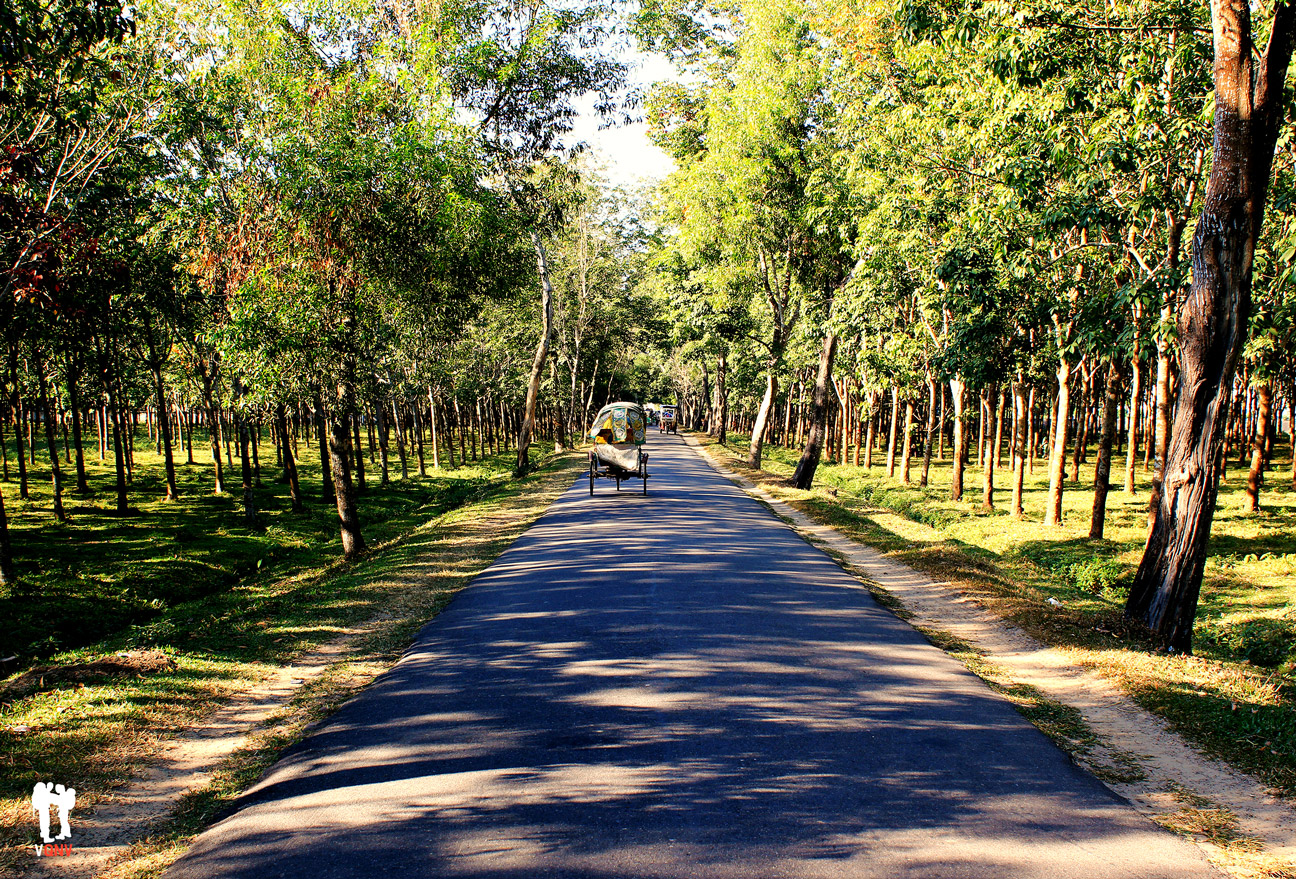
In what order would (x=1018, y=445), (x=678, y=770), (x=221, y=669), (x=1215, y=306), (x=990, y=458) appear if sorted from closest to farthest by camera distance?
1. (x=678, y=770)
2. (x=221, y=669)
3. (x=1215, y=306)
4. (x=1018, y=445)
5. (x=990, y=458)

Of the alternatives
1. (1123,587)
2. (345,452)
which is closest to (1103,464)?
(1123,587)

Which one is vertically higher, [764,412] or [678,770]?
Answer: [764,412]

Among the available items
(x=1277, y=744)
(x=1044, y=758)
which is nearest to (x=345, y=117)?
(x=1044, y=758)

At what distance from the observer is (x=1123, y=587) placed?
13.8m

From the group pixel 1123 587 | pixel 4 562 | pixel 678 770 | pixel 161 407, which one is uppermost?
pixel 161 407

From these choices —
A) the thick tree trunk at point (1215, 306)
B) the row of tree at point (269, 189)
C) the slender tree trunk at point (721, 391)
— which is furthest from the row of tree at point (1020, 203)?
the slender tree trunk at point (721, 391)

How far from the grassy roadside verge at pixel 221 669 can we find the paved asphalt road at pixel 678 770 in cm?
46

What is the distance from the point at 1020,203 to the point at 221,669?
13.4 m

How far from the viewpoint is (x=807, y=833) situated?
186 inches

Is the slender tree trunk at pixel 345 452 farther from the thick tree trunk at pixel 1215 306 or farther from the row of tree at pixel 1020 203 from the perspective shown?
the thick tree trunk at pixel 1215 306

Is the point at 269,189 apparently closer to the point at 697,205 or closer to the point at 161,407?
the point at 161,407

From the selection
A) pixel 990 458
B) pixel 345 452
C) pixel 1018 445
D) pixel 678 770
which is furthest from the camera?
pixel 990 458

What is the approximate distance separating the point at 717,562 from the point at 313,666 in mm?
6433

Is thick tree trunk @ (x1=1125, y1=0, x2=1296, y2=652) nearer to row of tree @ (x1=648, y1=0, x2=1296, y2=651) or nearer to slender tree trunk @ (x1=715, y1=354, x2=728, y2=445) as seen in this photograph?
row of tree @ (x1=648, y1=0, x2=1296, y2=651)
